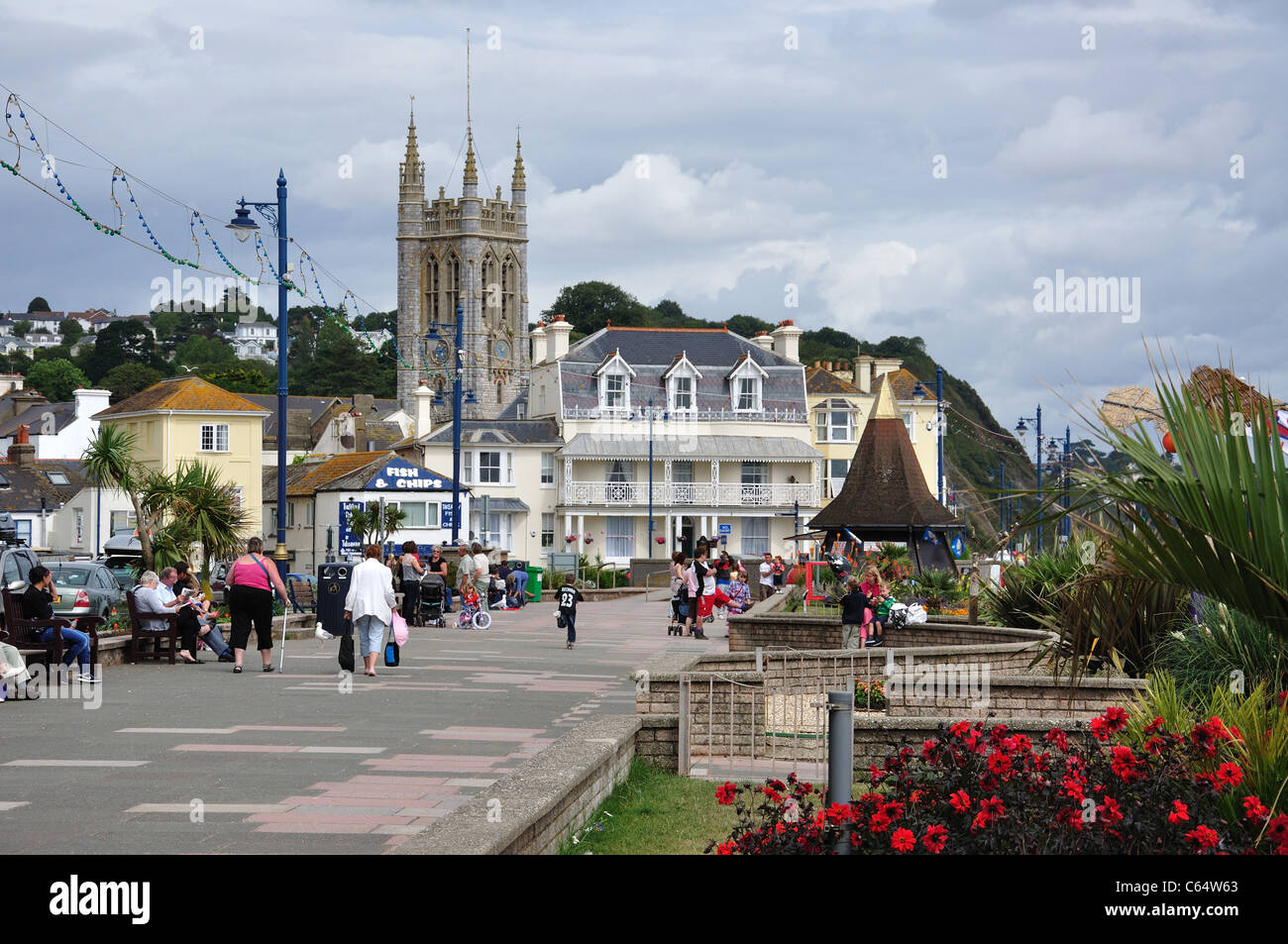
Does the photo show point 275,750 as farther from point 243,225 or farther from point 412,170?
point 412,170

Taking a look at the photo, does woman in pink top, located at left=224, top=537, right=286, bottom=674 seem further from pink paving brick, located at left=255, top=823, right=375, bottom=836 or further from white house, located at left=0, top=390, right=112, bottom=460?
white house, located at left=0, top=390, right=112, bottom=460

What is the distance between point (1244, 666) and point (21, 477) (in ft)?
245

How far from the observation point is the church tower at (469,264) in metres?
146

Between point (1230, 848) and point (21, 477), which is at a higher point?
point (21, 477)

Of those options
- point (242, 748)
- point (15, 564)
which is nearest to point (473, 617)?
point (15, 564)

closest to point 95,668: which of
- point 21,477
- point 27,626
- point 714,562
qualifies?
point 27,626

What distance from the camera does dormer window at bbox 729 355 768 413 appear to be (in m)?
83.6

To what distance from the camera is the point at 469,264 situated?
145875mm

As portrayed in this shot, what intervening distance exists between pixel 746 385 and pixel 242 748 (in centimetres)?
7378

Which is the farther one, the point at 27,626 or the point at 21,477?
the point at 21,477

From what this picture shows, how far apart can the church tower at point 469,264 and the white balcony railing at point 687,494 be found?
65.6 meters

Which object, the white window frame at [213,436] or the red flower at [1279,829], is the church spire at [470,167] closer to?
the white window frame at [213,436]
